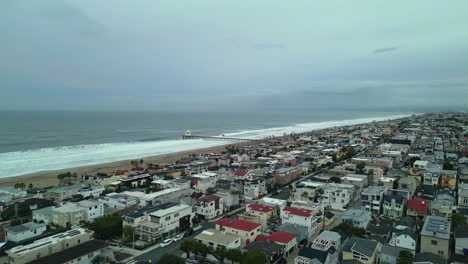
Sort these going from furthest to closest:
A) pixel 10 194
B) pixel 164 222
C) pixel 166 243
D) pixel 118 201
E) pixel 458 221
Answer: pixel 10 194 → pixel 118 201 → pixel 164 222 → pixel 458 221 → pixel 166 243

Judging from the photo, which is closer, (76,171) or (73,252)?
(73,252)

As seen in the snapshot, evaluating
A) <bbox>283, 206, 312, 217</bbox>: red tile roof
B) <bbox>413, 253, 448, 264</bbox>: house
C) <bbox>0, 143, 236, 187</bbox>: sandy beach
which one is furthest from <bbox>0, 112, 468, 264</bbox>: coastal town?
<bbox>0, 143, 236, 187</bbox>: sandy beach

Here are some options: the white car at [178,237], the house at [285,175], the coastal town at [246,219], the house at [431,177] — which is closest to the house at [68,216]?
the coastal town at [246,219]

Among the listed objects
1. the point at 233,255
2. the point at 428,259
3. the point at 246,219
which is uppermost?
the point at 428,259

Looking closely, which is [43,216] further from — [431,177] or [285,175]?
[431,177]

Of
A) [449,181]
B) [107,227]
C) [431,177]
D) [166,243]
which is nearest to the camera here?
[166,243]

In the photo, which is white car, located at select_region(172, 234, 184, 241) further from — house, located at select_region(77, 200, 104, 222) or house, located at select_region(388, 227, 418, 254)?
house, located at select_region(388, 227, 418, 254)

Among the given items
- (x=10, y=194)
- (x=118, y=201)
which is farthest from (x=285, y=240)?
(x=10, y=194)
